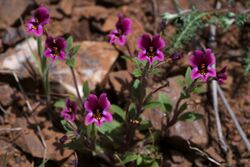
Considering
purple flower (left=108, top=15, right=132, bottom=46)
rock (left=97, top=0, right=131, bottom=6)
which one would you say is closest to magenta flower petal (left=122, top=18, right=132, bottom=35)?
purple flower (left=108, top=15, right=132, bottom=46)

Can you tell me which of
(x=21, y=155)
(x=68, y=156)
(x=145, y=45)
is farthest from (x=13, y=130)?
(x=145, y=45)

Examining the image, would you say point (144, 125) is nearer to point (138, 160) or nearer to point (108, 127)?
point (108, 127)

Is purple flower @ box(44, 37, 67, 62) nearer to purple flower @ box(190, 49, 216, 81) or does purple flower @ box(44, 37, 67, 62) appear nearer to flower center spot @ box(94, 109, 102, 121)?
flower center spot @ box(94, 109, 102, 121)

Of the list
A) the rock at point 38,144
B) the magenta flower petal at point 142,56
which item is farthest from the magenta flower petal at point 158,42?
the rock at point 38,144

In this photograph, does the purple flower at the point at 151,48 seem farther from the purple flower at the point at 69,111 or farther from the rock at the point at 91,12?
the rock at the point at 91,12

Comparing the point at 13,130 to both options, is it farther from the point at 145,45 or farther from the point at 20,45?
the point at 145,45

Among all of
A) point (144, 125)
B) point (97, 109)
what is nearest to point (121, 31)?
point (97, 109)
